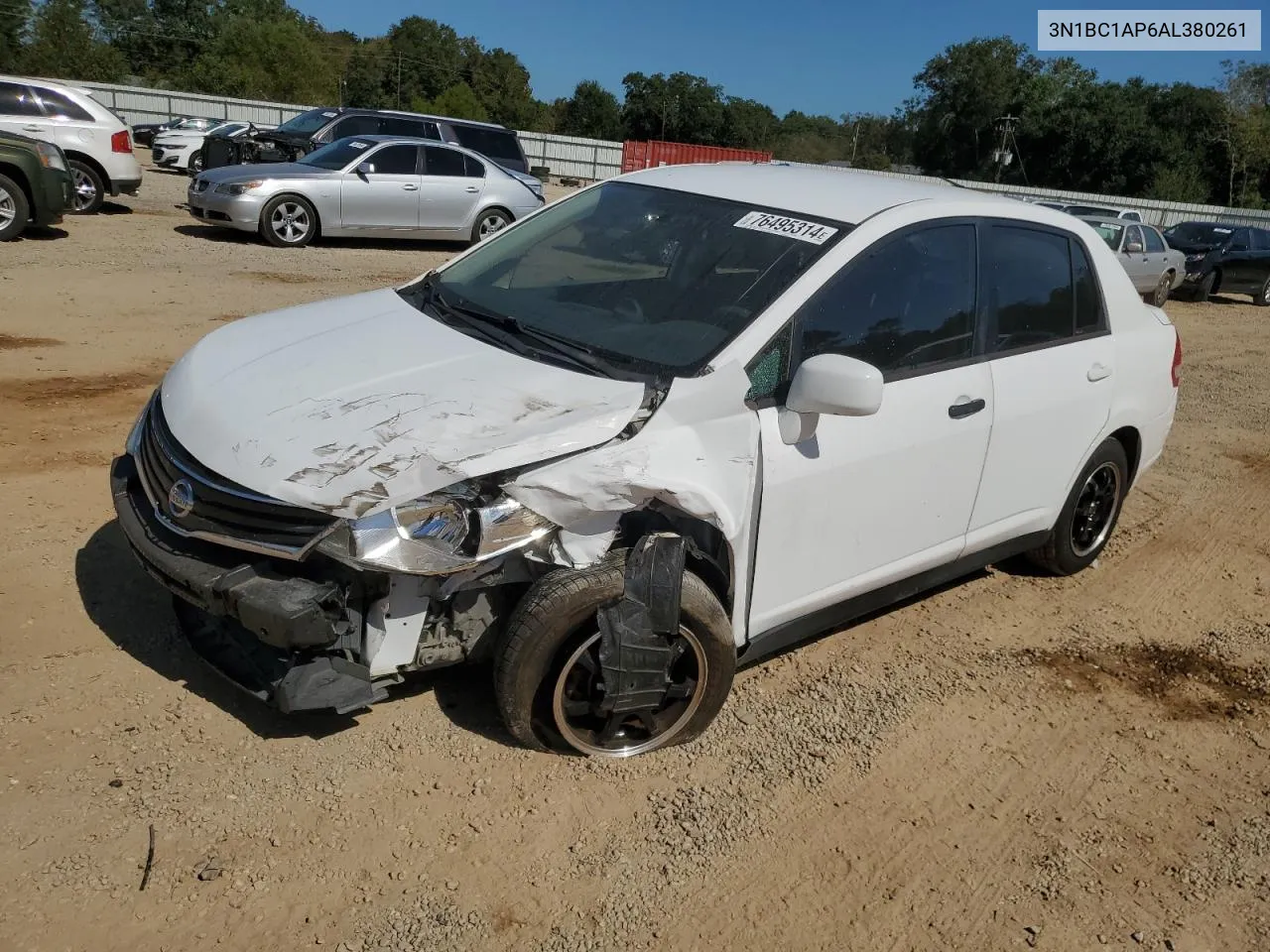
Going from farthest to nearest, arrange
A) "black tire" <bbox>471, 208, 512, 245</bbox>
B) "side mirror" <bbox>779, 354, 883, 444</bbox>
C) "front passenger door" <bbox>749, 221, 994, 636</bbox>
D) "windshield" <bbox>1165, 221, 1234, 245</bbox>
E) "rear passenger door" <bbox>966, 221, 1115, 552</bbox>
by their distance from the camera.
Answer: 1. "windshield" <bbox>1165, 221, 1234, 245</bbox>
2. "black tire" <bbox>471, 208, 512, 245</bbox>
3. "rear passenger door" <bbox>966, 221, 1115, 552</bbox>
4. "front passenger door" <bbox>749, 221, 994, 636</bbox>
5. "side mirror" <bbox>779, 354, 883, 444</bbox>

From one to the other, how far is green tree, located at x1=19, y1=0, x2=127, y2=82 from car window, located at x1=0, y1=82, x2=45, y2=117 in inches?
2101

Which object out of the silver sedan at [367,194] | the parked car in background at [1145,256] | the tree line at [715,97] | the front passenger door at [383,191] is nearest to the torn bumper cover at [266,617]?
the silver sedan at [367,194]

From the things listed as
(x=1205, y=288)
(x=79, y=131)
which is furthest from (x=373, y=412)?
(x=1205, y=288)

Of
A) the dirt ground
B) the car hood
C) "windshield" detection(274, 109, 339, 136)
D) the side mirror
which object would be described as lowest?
the dirt ground

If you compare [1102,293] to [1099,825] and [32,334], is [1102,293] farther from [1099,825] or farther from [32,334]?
[32,334]

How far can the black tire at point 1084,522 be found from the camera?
4688 mm

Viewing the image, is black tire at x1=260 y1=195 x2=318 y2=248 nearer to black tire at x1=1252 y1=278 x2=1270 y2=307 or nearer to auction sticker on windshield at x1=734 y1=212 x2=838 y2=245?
auction sticker on windshield at x1=734 y1=212 x2=838 y2=245

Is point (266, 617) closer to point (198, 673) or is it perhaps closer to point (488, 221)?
point (198, 673)

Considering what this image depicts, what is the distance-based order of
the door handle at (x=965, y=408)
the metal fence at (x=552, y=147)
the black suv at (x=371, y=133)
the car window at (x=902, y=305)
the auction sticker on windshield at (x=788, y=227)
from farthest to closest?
the metal fence at (x=552, y=147) → the black suv at (x=371, y=133) → the door handle at (x=965, y=408) → the auction sticker on windshield at (x=788, y=227) → the car window at (x=902, y=305)

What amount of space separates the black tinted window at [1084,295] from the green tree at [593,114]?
7828cm

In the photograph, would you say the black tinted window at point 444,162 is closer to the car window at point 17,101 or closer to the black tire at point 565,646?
the car window at point 17,101

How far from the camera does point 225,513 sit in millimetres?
2854

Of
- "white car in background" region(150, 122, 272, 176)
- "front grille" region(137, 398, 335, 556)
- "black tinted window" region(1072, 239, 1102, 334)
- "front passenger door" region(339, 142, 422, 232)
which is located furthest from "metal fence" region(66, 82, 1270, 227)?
"front grille" region(137, 398, 335, 556)

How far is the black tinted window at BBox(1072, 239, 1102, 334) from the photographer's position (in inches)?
173
